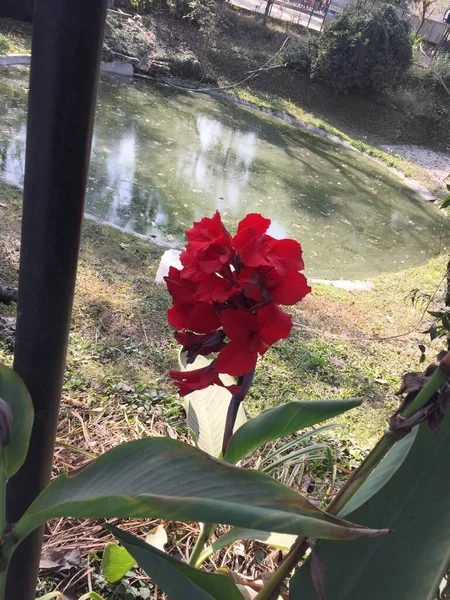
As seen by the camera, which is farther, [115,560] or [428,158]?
[428,158]

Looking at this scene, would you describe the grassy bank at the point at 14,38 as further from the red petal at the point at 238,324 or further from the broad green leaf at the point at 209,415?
the red petal at the point at 238,324

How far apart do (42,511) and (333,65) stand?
12.7 m

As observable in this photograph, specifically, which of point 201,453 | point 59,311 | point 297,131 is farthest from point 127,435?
point 297,131

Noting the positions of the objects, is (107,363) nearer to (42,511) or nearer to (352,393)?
(352,393)

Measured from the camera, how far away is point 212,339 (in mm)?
711

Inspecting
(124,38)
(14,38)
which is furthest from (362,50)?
(14,38)

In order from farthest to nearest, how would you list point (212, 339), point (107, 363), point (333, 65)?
point (333, 65) → point (107, 363) → point (212, 339)

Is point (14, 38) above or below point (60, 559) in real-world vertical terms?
below

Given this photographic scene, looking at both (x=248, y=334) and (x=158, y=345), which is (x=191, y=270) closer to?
(x=248, y=334)

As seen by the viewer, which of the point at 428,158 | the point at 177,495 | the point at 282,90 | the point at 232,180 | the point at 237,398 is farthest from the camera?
the point at 282,90

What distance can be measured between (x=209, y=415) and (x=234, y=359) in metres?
0.59

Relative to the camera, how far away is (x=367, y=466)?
2.04 ft

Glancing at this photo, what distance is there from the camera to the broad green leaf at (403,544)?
66cm

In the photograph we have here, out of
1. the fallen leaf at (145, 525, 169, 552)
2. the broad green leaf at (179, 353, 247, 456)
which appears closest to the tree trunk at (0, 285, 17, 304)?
the broad green leaf at (179, 353, 247, 456)
